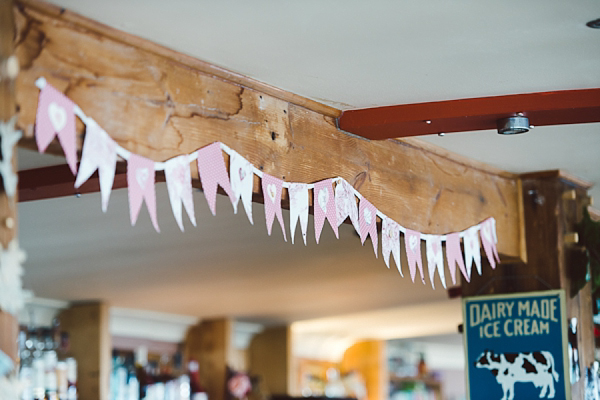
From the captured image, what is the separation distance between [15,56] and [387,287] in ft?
13.6

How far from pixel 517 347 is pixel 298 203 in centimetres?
138

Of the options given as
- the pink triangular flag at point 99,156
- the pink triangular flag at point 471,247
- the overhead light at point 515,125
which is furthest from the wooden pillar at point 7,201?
the pink triangular flag at point 471,247

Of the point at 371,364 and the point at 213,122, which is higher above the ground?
the point at 213,122

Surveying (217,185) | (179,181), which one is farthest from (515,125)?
(179,181)

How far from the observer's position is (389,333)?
8195mm

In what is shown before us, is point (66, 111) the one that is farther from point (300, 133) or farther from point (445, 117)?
point (445, 117)

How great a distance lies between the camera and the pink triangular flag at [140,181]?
1812 mm

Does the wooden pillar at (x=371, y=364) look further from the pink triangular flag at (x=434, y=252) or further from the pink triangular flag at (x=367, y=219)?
the pink triangular flag at (x=367, y=219)

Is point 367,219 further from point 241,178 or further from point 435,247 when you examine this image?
point 241,178

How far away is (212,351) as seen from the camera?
693cm

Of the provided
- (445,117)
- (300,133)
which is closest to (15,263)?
(300,133)

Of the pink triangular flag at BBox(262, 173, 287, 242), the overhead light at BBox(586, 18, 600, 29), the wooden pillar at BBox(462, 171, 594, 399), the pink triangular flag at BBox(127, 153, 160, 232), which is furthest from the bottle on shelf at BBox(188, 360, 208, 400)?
the overhead light at BBox(586, 18, 600, 29)

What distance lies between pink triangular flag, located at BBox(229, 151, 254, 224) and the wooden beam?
0.04 metres

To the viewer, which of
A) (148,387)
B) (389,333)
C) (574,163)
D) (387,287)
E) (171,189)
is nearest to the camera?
(171,189)
